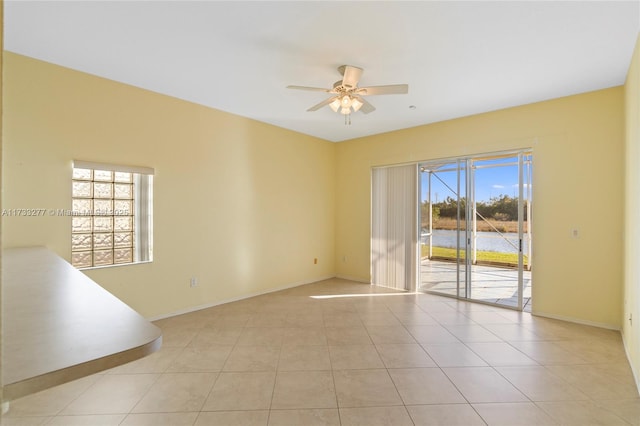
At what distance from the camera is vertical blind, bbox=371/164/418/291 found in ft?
18.0

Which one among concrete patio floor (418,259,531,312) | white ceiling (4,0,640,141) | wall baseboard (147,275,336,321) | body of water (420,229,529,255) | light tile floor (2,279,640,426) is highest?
white ceiling (4,0,640,141)

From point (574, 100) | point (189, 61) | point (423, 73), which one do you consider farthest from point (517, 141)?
point (189, 61)

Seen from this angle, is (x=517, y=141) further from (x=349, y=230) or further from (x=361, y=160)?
(x=349, y=230)

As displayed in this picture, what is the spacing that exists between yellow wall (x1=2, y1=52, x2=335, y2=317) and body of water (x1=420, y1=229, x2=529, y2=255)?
2041 millimetres

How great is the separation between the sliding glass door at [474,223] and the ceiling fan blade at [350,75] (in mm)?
2632

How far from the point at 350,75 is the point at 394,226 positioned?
3241 millimetres

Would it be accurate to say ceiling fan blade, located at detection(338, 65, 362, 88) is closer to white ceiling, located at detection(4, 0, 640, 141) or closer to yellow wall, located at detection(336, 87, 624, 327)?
white ceiling, located at detection(4, 0, 640, 141)

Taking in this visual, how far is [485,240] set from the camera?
18.0 feet

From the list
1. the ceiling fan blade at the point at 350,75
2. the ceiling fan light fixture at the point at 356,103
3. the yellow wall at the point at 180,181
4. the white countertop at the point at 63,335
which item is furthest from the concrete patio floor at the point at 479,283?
the white countertop at the point at 63,335

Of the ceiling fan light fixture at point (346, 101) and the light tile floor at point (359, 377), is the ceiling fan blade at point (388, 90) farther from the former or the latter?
the light tile floor at point (359, 377)

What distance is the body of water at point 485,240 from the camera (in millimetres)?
5094

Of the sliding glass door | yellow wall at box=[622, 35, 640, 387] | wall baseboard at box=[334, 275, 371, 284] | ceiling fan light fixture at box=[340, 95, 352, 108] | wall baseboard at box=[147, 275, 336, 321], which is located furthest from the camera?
wall baseboard at box=[334, 275, 371, 284]

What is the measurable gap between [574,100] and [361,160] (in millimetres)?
3210

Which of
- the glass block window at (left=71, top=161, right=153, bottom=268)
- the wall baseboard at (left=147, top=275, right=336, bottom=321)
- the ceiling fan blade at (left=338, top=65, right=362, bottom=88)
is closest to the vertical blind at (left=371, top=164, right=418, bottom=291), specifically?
the wall baseboard at (left=147, top=275, right=336, bottom=321)
